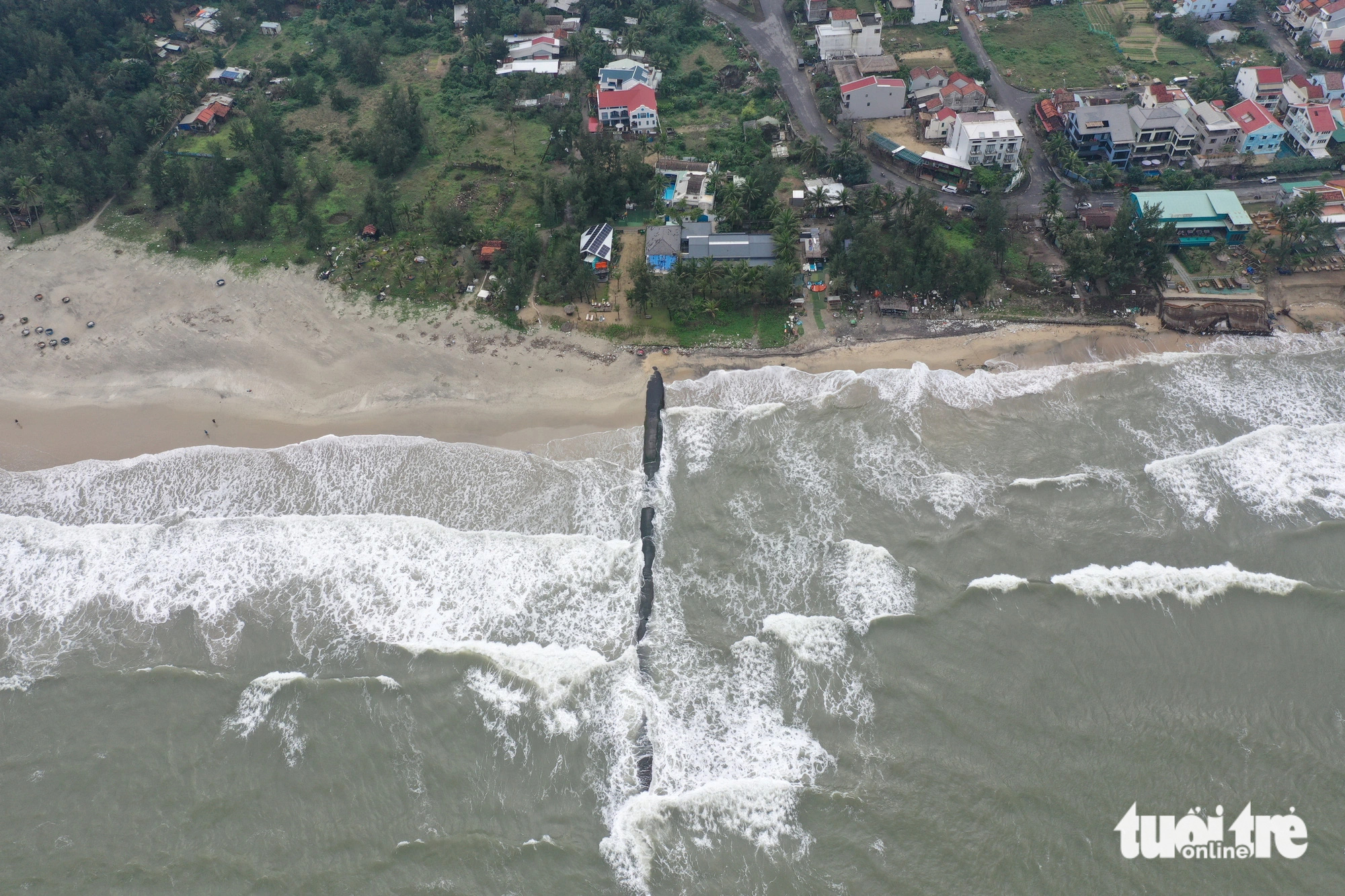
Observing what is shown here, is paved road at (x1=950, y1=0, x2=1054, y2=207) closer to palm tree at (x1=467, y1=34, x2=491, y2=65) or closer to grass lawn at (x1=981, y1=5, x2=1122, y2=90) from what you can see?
grass lawn at (x1=981, y1=5, x2=1122, y2=90)

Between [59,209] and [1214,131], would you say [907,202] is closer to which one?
[1214,131]

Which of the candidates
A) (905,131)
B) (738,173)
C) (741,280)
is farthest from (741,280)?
(905,131)

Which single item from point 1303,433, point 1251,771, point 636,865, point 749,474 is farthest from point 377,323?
point 1303,433

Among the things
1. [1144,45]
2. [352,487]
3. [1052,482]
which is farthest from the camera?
[1144,45]

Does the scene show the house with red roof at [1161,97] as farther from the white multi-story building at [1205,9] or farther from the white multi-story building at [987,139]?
the white multi-story building at [1205,9]

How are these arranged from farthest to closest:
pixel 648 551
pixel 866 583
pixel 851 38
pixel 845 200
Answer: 1. pixel 851 38
2. pixel 845 200
3. pixel 648 551
4. pixel 866 583

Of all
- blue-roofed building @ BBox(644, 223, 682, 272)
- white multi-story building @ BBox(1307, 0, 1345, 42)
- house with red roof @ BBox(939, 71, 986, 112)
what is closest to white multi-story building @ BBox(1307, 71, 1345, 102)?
white multi-story building @ BBox(1307, 0, 1345, 42)
